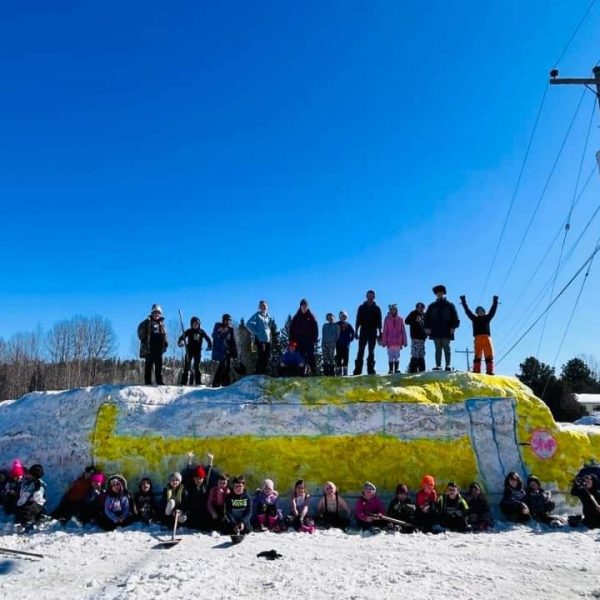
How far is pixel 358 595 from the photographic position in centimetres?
676

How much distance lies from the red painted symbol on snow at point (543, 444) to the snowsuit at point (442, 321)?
9.70 ft

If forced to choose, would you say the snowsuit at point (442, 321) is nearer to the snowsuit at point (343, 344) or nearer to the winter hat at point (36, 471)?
the snowsuit at point (343, 344)

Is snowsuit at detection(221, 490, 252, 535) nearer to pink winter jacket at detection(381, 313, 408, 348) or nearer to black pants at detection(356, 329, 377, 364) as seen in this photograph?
black pants at detection(356, 329, 377, 364)

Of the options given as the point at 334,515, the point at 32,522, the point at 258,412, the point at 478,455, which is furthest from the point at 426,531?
the point at 32,522

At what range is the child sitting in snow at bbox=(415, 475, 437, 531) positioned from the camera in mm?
10352

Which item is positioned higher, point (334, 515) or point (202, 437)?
point (202, 437)

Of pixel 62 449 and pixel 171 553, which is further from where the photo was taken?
pixel 62 449

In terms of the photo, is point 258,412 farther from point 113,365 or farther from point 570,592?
point 113,365

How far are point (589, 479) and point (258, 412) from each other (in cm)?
729

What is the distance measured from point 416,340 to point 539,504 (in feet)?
15.3

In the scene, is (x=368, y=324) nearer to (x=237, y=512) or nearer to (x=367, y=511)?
(x=367, y=511)

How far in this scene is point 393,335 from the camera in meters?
13.4

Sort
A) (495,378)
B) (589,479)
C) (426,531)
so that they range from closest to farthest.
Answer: (426,531) < (589,479) < (495,378)

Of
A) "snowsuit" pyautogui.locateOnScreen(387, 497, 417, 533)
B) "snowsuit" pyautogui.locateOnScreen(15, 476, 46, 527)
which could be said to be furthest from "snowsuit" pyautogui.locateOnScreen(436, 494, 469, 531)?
"snowsuit" pyautogui.locateOnScreen(15, 476, 46, 527)
